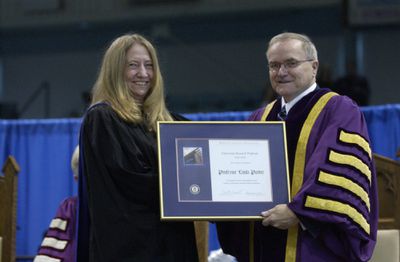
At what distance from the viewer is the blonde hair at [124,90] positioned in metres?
3.76

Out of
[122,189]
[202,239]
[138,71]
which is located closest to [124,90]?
[138,71]

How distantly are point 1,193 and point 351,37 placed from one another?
7258 millimetres

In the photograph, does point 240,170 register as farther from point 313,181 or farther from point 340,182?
point 340,182

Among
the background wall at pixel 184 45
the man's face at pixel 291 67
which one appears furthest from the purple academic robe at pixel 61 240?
the background wall at pixel 184 45

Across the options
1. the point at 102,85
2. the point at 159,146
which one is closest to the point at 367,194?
the point at 159,146

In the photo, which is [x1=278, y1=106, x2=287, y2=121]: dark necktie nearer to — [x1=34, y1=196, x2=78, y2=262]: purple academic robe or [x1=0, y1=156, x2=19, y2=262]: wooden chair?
[x1=34, y1=196, x2=78, y2=262]: purple academic robe

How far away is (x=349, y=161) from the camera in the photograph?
11.8 feet

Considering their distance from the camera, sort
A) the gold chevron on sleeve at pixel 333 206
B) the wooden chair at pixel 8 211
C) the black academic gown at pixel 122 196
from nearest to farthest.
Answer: the gold chevron on sleeve at pixel 333 206 < the black academic gown at pixel 122 196 < the wooden chair at pixel 8 211

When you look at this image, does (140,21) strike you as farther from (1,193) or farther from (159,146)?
(159,146)

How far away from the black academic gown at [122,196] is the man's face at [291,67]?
0.71 metres

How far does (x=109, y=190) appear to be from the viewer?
3.59 meters

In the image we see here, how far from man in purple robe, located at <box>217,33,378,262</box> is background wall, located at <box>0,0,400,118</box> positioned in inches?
282

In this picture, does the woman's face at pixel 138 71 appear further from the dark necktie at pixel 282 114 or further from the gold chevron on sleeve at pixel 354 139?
the gold chevron on sleeve at pixel 354 139

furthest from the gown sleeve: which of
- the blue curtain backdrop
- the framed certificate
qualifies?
the blue curtain backdrop
